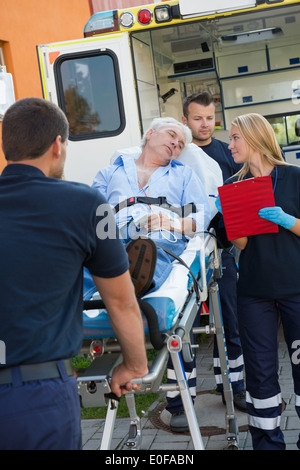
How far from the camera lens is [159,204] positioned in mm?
3520

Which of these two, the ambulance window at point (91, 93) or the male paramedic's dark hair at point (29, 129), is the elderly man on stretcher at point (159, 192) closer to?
the male paramedic's dark hair at point (29, 129)

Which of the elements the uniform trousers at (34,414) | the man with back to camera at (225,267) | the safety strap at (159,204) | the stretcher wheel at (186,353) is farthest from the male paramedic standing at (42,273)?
the man with back to camera at (225,267)

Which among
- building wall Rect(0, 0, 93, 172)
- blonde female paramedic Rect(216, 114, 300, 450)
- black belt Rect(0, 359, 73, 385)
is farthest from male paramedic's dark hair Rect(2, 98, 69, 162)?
building wall Rect(0, 0, 93, 172)

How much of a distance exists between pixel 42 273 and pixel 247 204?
1.43 meters

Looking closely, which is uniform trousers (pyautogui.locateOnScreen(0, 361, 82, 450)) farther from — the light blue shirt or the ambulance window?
the ambulance window

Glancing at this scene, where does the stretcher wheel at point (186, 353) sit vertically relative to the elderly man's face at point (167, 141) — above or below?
below

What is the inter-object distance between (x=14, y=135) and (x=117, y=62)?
363 cm

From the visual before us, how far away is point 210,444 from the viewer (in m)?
3.52

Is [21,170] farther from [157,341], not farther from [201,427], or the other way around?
[201,427]

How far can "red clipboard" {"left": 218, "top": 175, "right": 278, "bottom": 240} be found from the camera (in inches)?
114

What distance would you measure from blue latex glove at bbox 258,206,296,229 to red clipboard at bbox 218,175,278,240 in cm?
4

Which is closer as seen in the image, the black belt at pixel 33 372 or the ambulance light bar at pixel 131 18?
the black belt at pixel 33 372

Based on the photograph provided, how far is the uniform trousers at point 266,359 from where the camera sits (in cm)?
296

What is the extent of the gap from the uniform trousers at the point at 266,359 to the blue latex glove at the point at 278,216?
36 centimetres
